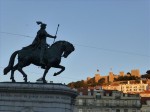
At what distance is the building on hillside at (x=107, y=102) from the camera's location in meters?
85.8

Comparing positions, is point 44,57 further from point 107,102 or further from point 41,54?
point 107,102

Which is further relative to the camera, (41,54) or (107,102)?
(107,102)

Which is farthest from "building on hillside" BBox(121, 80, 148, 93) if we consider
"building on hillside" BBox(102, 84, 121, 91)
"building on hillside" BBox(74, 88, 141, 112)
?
"building on hillside" BBox(74, 88, 141, 112)

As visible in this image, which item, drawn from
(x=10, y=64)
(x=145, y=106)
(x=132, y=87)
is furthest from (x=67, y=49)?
(x=132, y=87)

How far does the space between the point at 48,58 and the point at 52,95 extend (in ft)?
8.23

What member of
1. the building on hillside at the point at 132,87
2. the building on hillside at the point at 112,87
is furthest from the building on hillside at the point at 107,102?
the building on hillside at the point at 132,87

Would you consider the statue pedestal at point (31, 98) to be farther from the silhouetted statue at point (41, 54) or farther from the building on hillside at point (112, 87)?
the building on hillside at point (112, 87)

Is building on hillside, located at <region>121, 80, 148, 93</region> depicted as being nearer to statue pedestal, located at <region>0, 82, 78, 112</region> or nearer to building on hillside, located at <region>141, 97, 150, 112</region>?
building on hillside, located at <region>141, 97, 150, 112</region>

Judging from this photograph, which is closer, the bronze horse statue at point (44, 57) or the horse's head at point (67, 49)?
the bronze horse statue at point (44, 57)

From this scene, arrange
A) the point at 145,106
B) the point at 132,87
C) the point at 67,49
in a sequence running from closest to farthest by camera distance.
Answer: the point at 67,49, the point at 145,106, the point at 132,87

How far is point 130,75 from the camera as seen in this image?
200 meters

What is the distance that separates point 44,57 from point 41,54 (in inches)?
12.0

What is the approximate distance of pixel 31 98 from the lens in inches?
1288

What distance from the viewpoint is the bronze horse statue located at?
33344 mm
